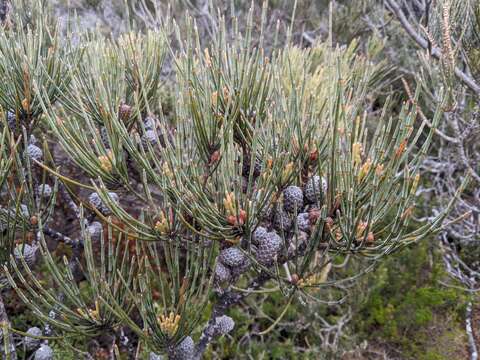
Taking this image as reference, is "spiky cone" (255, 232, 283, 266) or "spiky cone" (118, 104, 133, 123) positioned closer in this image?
"spiky cone" (255, 232, 283, 266)

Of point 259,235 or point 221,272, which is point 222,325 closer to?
point 221,272

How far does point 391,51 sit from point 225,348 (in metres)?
2.18

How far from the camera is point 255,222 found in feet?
2.92

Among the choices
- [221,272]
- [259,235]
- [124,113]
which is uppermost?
[124,113]

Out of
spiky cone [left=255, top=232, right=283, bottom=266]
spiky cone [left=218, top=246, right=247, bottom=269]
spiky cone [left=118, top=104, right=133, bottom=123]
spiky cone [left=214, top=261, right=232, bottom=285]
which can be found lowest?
spiky cone [left=214, top=261, right=232, bottom=285]

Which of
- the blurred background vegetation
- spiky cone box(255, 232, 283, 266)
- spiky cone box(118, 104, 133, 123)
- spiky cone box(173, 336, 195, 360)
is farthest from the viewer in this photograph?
the blurred background vegetation

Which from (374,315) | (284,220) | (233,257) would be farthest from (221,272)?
(374,315)

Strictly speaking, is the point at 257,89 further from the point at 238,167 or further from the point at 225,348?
the point at 225,348

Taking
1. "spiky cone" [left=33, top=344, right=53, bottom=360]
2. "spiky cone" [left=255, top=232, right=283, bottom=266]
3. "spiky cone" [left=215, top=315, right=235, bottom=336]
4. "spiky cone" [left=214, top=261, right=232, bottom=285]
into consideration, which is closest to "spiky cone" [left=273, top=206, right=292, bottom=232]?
"spiky cone" [left=255, top=232, right=283, bottom=266]

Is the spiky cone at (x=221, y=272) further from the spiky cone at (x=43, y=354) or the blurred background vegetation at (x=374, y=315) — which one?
the blurred background vegetation at (x=374, y=315)

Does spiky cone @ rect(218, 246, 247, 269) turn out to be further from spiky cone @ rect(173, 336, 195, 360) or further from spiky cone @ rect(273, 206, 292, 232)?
spiky cone @ rect(173, 336, 195, 360)

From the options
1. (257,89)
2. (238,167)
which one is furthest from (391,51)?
(238,167)

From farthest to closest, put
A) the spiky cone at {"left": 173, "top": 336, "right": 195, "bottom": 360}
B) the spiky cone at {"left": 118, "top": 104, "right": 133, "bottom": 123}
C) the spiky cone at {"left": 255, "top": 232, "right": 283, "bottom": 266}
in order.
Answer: the spiky cone at {"left": 118, "top": 104, "right": 133, "bottom": 123} → the spiky cone at {"left": 173, "top": 336, "right": 195, "bottom": 360} → the spiky cone at {"left": 255, "top": 232, "right": 283, "bottom": 266}

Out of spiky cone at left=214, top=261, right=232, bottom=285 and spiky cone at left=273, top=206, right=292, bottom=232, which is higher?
spiky cone at left=273, top=206, right=292, bottom=232
